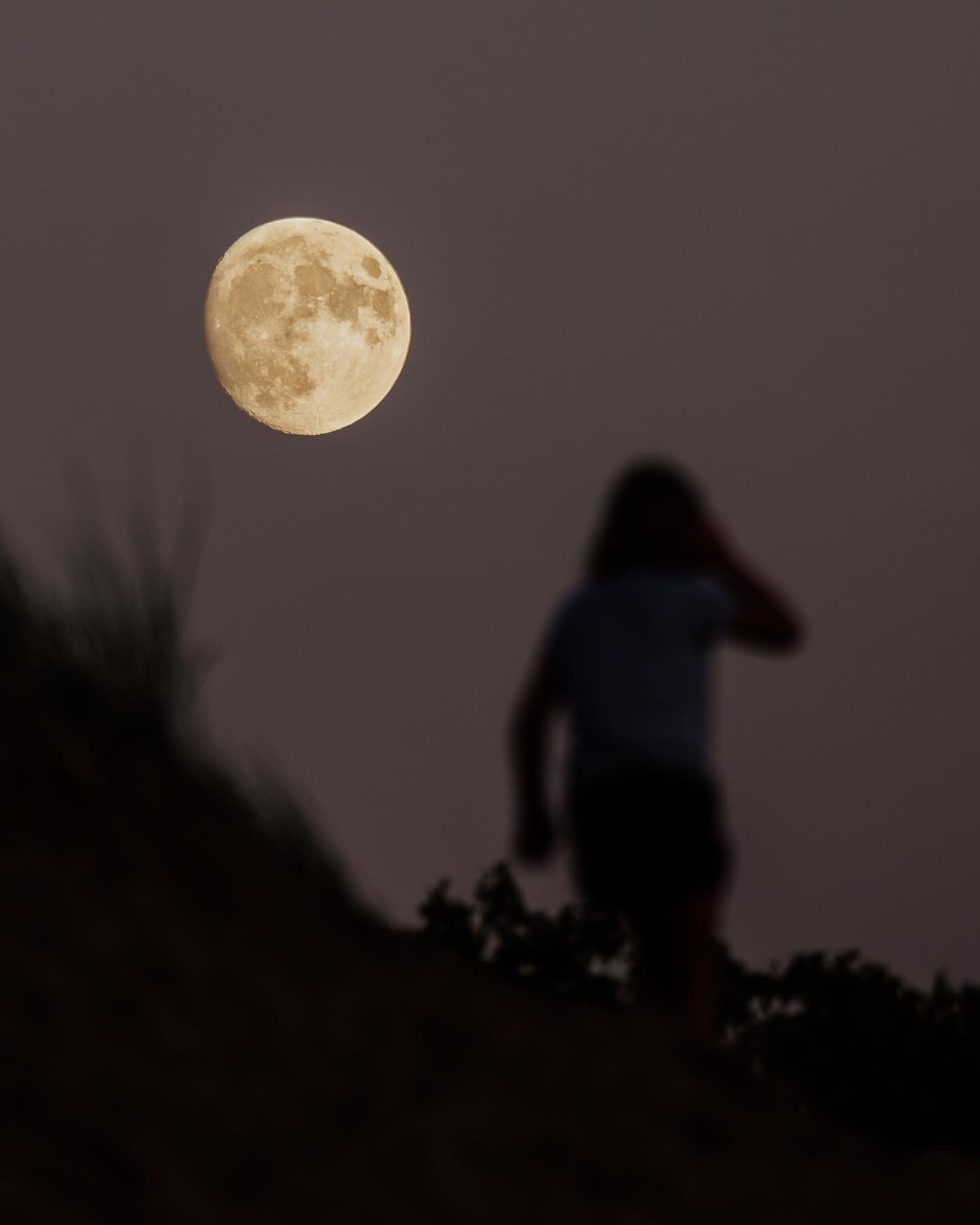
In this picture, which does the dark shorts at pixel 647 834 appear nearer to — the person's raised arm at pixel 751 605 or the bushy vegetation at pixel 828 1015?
the person's raised arm at pixel 751 605

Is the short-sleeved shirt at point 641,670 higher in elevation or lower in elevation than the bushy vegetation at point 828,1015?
lower

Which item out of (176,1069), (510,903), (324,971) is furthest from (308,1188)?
(510,903)

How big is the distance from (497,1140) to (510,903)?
11073 millimetres

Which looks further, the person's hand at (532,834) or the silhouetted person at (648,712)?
the person's hand at (532,834)

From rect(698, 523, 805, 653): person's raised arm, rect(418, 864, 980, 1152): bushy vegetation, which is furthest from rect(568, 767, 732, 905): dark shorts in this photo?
rect(418, 864, 980, 1152): bushy vegetation

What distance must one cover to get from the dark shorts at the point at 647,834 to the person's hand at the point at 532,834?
0.09 m

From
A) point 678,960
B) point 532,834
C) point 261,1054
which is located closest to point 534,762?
point 532,834

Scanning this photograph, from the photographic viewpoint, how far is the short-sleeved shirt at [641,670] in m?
5.18

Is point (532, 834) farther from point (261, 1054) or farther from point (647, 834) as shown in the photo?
point (261, 1054)

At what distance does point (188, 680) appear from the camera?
5.90 metres

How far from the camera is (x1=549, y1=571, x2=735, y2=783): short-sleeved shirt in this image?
17.0ft

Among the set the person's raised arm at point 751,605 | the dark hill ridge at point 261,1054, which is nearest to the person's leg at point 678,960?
the dark hill ridge at point 261,1054

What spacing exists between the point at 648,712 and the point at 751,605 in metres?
0.44

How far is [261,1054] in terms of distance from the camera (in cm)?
475
